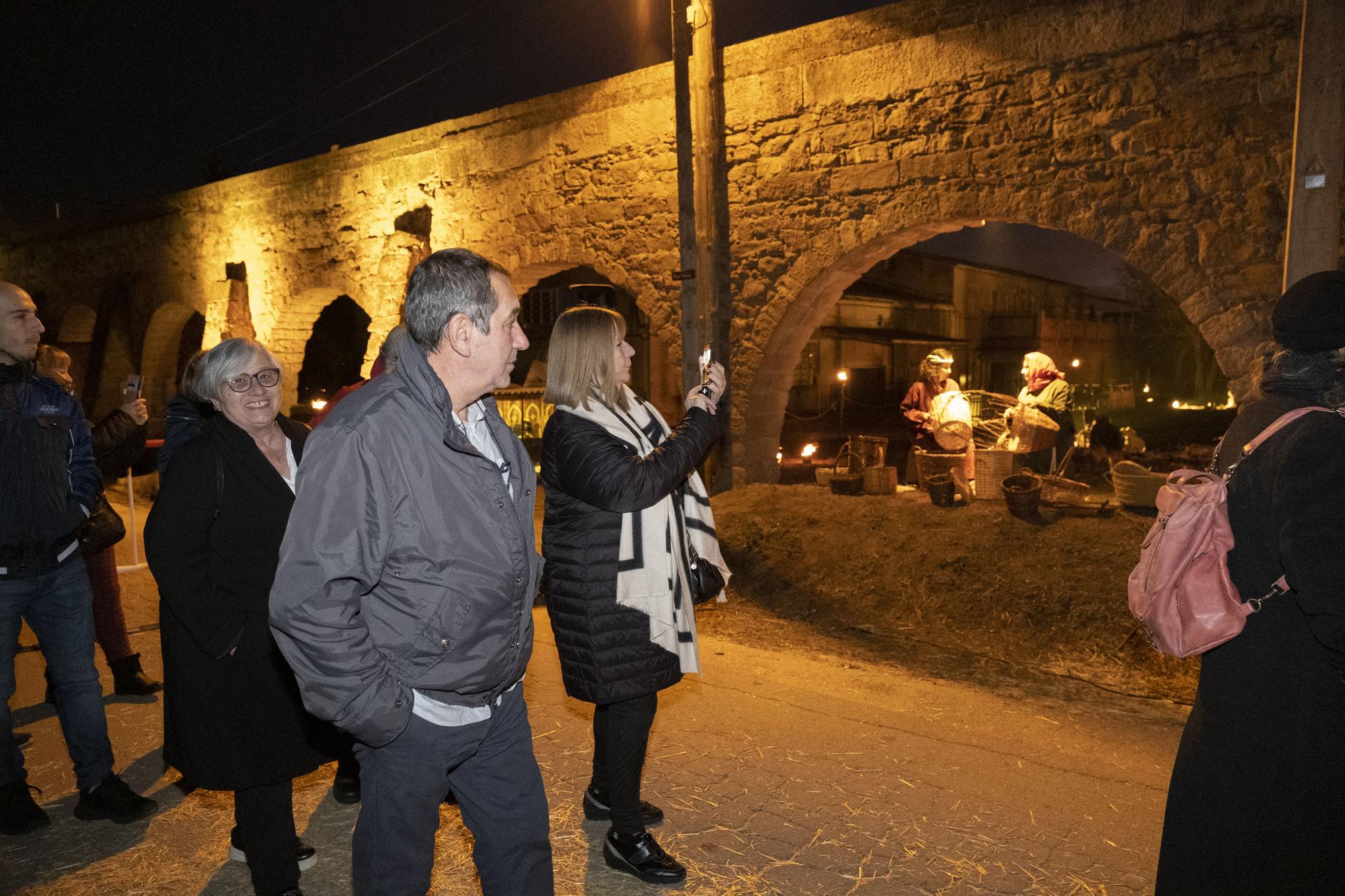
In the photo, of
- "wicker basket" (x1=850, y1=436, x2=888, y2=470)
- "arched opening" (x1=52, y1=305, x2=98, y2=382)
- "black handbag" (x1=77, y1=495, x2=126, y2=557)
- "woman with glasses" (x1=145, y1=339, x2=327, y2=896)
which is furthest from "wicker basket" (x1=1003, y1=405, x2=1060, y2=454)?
"arched opening" (x1=52, y1=305, x2=98, y2=382)

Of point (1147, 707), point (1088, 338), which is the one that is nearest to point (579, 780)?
point (1147, 707)

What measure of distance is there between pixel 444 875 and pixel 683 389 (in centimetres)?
613

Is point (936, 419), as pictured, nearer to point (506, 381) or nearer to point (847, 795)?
point (847, 795)

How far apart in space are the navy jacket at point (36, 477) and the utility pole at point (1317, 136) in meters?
5.64

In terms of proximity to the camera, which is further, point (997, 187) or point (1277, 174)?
point (997, 187)

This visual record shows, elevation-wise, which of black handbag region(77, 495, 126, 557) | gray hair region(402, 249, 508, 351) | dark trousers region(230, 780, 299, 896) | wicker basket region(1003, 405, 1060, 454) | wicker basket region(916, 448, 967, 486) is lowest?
dark trousers region(230, 780, 299, 896)

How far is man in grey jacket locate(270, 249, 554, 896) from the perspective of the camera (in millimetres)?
1661

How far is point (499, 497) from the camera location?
72.3 inches

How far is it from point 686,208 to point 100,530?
593cm

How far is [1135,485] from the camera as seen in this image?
249 inches

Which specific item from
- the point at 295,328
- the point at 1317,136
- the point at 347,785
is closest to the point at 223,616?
the point at 347,785

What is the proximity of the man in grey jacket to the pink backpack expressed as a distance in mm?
1479

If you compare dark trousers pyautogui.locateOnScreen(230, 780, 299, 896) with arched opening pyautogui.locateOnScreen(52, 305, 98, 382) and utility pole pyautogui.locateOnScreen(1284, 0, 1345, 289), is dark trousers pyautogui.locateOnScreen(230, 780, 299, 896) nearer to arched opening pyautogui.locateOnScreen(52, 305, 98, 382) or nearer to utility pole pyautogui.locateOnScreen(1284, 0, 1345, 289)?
utility pole pyautogui.locateOnScreen(1284, 0, 1345, 289)

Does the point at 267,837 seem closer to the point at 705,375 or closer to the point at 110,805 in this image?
the point at 110,805
